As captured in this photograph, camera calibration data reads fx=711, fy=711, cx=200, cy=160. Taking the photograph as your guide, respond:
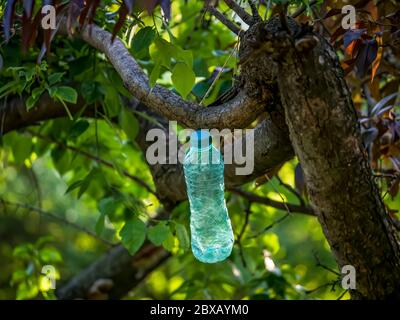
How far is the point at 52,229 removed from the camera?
4906 mm

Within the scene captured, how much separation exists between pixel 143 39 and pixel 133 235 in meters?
0.56

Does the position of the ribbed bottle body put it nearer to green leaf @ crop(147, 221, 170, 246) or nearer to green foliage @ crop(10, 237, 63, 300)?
green leaf @ crop(147, 221, 170, 246)

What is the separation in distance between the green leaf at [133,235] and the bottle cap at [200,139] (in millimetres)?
508

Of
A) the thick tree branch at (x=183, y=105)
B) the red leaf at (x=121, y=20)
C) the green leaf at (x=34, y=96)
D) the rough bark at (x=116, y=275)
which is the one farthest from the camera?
the rough bark at (x=116, y=275)

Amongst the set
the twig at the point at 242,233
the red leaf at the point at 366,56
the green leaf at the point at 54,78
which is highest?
the red leaf at the point at 366,56

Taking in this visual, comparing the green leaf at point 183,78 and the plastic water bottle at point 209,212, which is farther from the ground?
the green leaf at point 183,78

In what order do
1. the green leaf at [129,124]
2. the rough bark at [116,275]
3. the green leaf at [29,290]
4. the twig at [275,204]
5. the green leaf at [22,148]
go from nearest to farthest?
the green leaf at [129,124], the twig at [275,204], the green leaf at [22,148], the green leaf at [29,290], the rough bark at [116,275]

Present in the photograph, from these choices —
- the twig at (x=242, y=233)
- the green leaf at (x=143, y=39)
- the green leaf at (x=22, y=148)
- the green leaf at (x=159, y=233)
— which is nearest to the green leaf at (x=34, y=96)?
the green leaf at (x=143, y=39)

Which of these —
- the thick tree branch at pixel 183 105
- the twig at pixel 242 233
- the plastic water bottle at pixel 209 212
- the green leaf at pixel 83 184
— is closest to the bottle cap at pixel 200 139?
the thick tree branch at pixel 183 105

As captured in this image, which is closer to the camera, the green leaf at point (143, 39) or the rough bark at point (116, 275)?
the green leaf at point (143, 39)

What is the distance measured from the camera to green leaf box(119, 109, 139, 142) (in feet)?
6.53

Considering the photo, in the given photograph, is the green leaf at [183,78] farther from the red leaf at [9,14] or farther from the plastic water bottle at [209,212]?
the red leaf at [9,14]

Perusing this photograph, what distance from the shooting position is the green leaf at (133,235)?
175cm
